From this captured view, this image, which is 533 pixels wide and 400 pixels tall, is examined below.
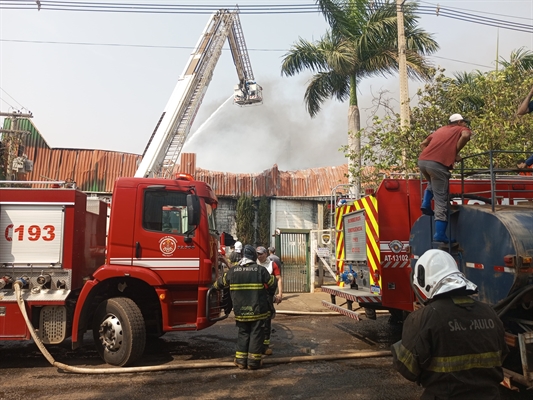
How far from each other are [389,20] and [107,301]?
13.4 m

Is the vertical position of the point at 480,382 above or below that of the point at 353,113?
below

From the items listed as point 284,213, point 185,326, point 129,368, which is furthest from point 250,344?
point 284,213

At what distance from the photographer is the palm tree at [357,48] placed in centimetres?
1548

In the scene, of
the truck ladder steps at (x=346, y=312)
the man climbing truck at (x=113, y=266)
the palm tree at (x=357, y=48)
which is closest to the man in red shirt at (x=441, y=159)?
the truck ladder steps at (x=346, y=312)

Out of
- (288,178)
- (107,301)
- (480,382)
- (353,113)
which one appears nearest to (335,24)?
(353,113)

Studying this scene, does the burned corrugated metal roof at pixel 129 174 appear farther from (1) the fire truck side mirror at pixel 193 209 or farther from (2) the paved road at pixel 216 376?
(1) the fire truck side mirror at pixel 193 209

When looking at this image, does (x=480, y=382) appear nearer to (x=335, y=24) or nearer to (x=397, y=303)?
(x=397, y=303)

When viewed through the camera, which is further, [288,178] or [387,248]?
[288,178]

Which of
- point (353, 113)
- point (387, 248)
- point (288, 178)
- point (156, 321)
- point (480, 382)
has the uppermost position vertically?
point (353, 113)

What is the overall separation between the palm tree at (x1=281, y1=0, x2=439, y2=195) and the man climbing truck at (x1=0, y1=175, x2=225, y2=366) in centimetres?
934

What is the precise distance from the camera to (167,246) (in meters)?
6.60

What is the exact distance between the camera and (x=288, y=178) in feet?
67.6

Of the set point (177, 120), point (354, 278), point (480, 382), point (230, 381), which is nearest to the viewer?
point (480, 382)

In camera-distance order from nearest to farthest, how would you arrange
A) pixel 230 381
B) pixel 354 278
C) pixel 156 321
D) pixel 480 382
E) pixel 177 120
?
pixel 480 382 < pixel 230 381 < pixel 156 321 < pixel 354 278 < pixel 177 120
